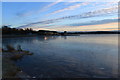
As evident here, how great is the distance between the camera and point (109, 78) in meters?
6.72

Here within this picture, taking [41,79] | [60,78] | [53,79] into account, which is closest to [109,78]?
[60,78]

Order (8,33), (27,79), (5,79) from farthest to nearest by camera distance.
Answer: (8,33)
(27,79)
(5,79)

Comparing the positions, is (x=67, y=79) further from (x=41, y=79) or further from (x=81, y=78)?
(x=41, y=79)

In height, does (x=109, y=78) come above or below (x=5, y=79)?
below

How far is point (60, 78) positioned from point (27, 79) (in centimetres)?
207

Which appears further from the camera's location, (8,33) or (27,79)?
(8,33)

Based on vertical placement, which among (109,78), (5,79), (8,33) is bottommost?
(109,78)

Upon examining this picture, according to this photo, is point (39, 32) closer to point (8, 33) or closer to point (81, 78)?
point (8, 33)

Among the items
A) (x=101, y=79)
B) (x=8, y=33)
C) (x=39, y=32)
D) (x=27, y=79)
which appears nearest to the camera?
(x=27, y=79)

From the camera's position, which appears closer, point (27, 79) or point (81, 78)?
point (27, 79)

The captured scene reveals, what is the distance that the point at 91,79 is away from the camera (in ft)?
20.9

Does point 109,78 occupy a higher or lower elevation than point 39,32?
lower

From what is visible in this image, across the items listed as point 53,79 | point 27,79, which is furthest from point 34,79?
point 53,79

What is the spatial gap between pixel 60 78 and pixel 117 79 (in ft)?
12.2
